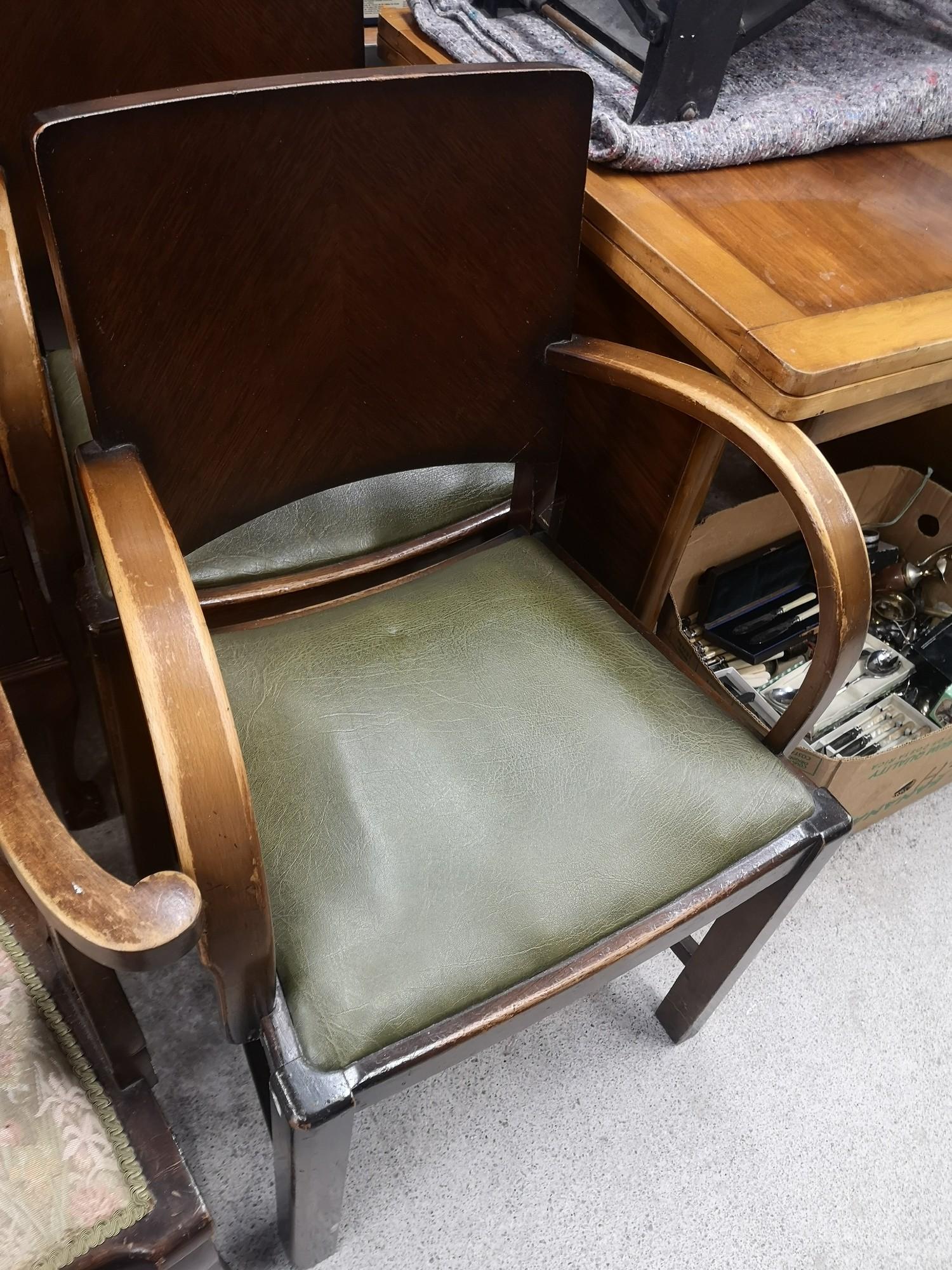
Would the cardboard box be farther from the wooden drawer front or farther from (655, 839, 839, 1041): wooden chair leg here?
the wooden drawer front

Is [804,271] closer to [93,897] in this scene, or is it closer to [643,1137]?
[93,897]

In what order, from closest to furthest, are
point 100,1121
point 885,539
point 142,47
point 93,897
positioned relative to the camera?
point 93,897 < point 100,1121 < point 142,47 < point 885,539

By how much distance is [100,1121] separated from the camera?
595 mm

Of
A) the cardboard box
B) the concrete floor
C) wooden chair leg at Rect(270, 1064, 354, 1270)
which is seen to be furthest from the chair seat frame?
the cardboard box

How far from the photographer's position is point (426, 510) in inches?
39.8

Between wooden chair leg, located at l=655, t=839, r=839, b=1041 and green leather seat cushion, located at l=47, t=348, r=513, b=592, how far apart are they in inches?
19.7

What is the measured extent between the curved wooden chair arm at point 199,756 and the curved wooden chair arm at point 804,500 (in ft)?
1.49

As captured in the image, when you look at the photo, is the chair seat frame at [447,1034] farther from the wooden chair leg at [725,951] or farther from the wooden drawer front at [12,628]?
the wooden drawer front at [12,628]

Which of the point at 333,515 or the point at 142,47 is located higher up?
the point at 142,47

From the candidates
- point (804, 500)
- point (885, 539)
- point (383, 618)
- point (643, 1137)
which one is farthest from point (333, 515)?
point (885, 539)

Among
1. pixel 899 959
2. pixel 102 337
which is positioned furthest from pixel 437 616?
pixel 899 959

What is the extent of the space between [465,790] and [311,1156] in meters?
0.29

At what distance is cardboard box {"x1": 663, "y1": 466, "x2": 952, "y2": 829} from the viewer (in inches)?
45.9

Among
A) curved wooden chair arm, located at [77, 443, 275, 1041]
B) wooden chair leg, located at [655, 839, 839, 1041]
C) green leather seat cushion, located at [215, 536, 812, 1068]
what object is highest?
curved wooden chair arm, located at [77, 443, 275, 1041]
